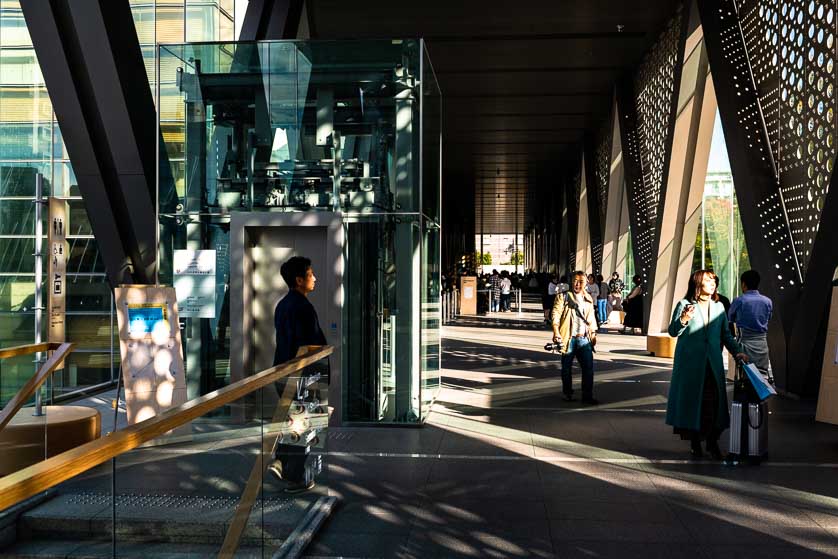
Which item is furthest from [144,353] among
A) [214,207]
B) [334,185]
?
[334,185]

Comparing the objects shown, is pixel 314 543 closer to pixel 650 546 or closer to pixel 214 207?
pixel 650 546

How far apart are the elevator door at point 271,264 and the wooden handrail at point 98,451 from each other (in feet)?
15.9

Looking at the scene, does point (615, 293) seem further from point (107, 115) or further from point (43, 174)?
point (107, 115)

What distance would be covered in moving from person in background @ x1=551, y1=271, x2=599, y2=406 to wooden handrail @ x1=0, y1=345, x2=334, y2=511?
→ 6.78 meters

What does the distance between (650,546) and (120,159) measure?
669 cm

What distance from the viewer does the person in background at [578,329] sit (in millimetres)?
10305

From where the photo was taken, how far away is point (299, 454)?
16.4 ft

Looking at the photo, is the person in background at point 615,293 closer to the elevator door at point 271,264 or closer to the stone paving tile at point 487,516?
the elevator door at point 271,264

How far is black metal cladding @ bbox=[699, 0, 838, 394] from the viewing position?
9859mm

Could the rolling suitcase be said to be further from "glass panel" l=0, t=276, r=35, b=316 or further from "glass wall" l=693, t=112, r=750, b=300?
"glass panel" l=0, t=276, r=35, b=316

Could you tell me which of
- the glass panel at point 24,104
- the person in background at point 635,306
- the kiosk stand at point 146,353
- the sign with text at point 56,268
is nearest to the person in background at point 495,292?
the person in background at point 635,306

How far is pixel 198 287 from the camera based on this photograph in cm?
884

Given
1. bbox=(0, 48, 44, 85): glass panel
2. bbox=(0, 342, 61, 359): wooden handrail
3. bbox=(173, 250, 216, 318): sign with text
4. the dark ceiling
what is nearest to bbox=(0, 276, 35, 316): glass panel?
bbox=(0, 48, 44, 85): glass panel

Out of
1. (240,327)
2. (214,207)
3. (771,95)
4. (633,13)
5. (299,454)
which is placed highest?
(633,13)
